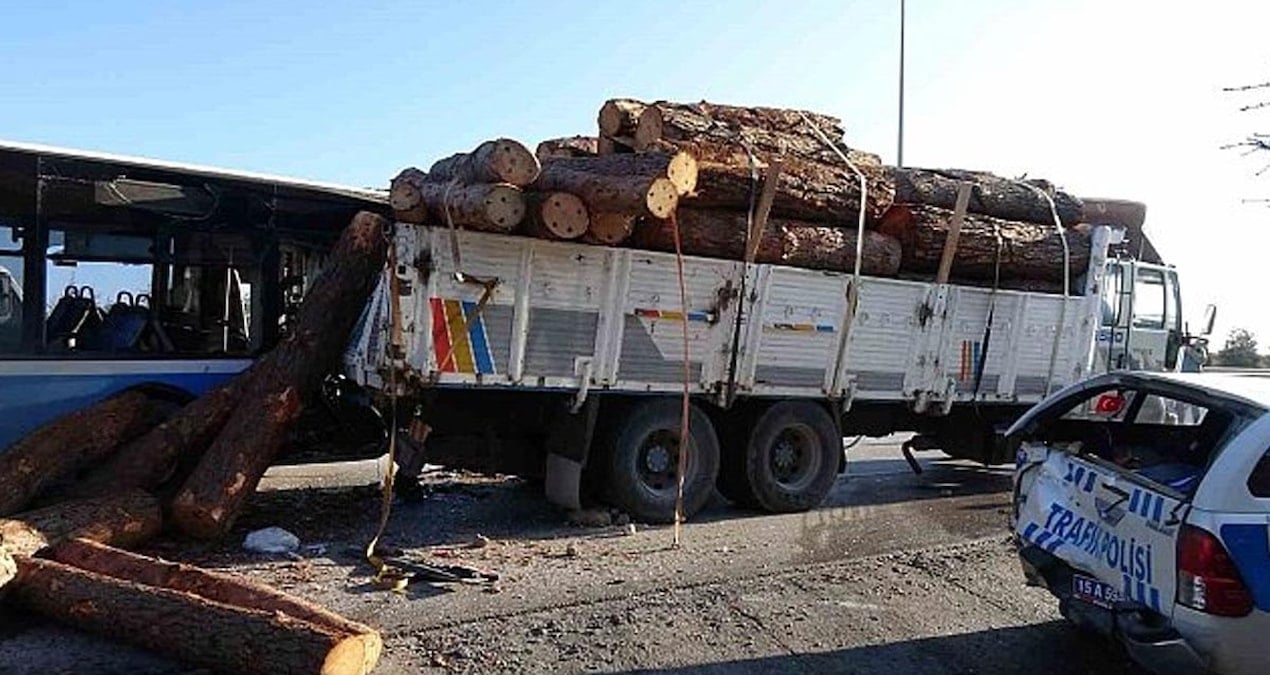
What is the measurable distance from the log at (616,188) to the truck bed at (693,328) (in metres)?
0.45

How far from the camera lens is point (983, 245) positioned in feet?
32.2

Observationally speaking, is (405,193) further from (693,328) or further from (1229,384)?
(1229,384)

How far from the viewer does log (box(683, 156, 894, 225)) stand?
8.27 m

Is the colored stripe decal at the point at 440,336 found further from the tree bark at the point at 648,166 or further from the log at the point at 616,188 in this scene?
the tree bark at the point at 648,166

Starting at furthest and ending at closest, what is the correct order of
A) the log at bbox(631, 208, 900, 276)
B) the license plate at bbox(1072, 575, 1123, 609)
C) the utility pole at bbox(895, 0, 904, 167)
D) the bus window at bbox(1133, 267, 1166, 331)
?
the utility pole at bbox(895, 0, 904, 167) < the bus window at bbox(1133, 267, 1166, 331) < the log at bbox(631, 208, 900, 276) < the license plate at bbox(1072, 575, 1123, 609)

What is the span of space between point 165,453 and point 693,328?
407 centimetres

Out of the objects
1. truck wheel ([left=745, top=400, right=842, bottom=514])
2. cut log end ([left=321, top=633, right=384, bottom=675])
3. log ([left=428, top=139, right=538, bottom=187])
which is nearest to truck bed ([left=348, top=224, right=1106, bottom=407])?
truck wheel ([left=745, top=400, right=842, bottom=514])

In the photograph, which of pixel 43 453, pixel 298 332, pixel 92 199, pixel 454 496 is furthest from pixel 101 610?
pixel 454 496

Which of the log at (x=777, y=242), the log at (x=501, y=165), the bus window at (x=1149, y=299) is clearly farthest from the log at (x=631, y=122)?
the bus window at (x=1149, y=299)

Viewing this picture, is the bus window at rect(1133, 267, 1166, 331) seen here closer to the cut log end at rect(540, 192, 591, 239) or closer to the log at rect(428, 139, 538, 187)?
the cut log end at rect(540, 192, 591, 239)

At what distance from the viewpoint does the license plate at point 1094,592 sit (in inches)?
179

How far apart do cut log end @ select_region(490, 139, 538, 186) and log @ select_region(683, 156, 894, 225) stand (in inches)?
60.4

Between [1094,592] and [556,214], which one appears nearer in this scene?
[1094,592]

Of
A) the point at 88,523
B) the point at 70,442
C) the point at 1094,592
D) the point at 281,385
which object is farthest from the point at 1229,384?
the point at 70,442
